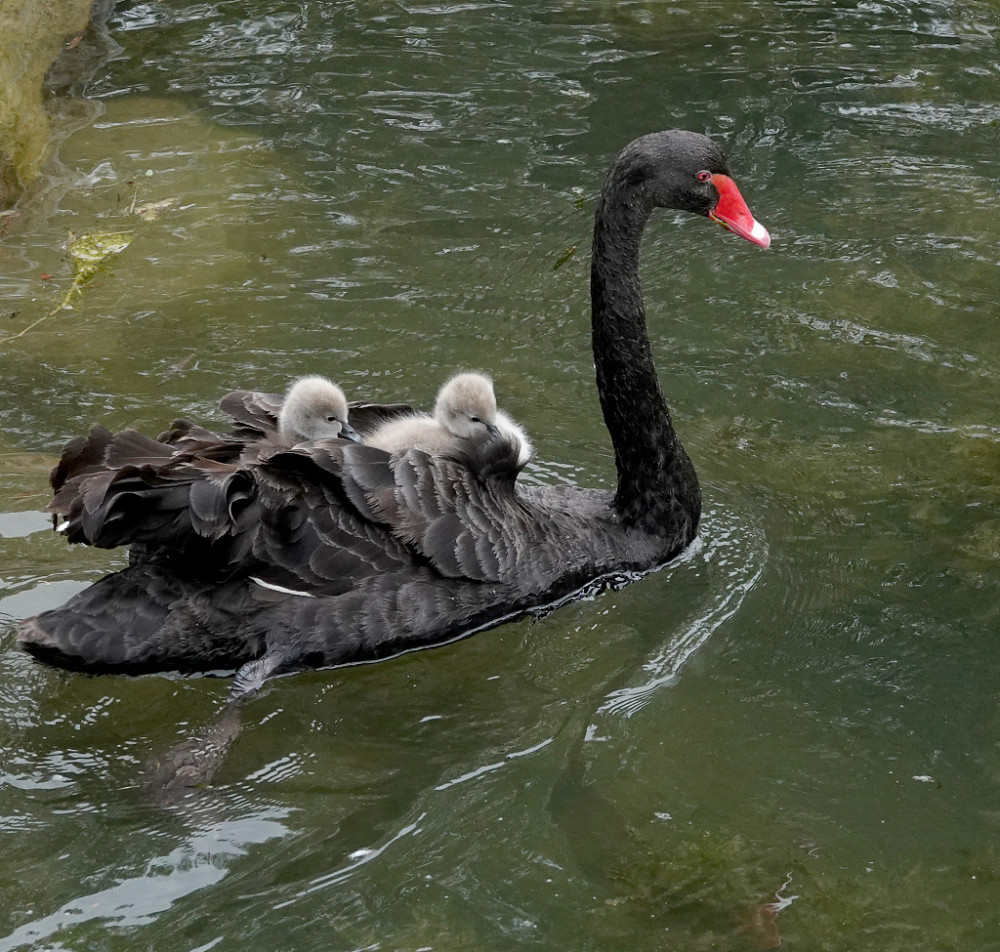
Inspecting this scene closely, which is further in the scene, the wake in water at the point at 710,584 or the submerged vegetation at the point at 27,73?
the submerged vegetation at the point at 27,73

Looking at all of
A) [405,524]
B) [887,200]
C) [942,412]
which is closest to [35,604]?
[405,524]

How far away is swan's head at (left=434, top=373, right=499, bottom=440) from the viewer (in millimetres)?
4027

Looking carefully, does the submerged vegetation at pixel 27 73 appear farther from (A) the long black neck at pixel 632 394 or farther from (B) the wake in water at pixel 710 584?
(B) the wake in water at pixel 710 584

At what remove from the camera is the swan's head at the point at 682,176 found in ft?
13.5

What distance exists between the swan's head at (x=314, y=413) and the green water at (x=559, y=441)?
0.70 m

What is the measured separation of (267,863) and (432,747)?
575mm

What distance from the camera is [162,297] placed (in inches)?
228

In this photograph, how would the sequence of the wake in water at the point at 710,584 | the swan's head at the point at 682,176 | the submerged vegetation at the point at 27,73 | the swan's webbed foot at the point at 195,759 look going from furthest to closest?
the submerged vegetation at the point at 27,73, the swan's head at the point at 682,176, the wake in water at the point at 710,584, the swan's webbed foot at the point at 195,759

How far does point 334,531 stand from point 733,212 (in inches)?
61.0

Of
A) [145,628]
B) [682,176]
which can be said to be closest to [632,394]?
[682,176]

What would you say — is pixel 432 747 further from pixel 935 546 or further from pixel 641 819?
pixel 935 546

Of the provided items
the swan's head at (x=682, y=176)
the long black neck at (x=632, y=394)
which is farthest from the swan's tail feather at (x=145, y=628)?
the swan's head at (x=682, y=176)

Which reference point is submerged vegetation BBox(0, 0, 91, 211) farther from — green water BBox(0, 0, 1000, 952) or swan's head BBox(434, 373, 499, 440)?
swan's head BBox(434, 373, 499, 440)

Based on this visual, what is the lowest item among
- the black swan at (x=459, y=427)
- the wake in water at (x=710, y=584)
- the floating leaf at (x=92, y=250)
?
the wake in water at (x=710, y=584)
